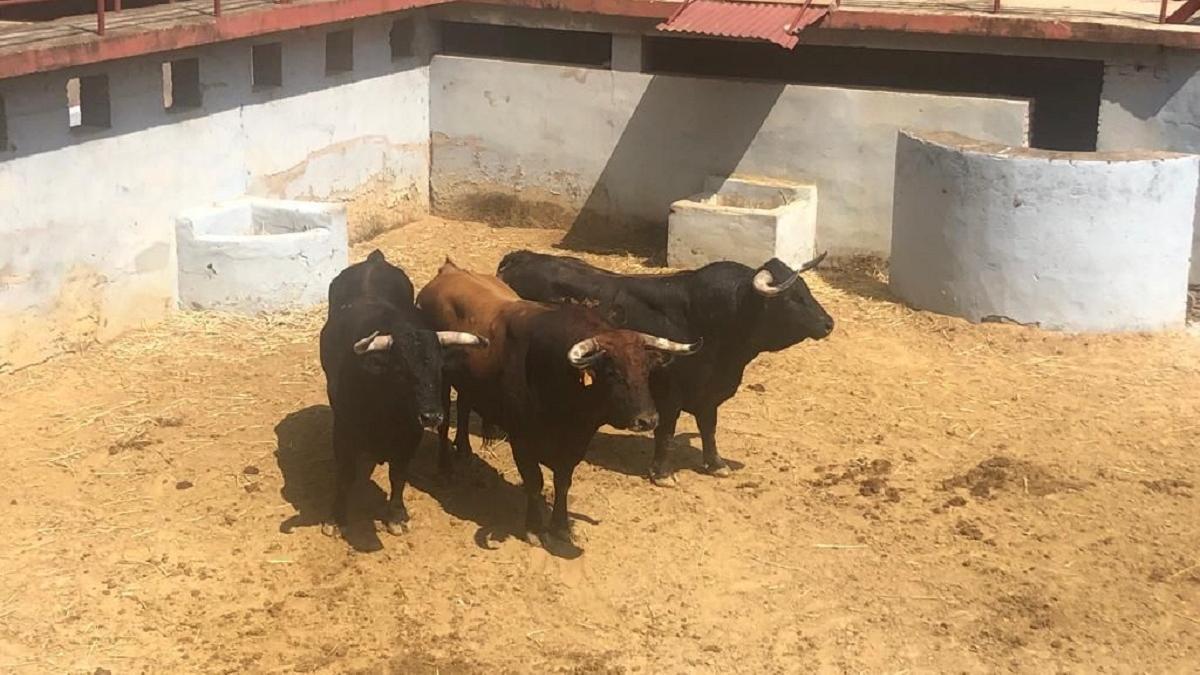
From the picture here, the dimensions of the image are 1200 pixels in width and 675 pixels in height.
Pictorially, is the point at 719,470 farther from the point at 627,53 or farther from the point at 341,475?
the point at 627,53

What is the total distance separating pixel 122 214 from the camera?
12.4m

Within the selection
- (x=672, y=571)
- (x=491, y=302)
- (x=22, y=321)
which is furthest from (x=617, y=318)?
(x=22, y=321)

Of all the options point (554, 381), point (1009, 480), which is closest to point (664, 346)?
point (554, 381)

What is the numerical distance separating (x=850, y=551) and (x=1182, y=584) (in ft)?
5.95

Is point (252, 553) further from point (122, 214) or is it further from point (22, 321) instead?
point (122, 214)

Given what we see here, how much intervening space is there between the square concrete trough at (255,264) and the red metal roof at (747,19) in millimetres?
A: 3698

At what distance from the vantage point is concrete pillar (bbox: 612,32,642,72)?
51.4 ft

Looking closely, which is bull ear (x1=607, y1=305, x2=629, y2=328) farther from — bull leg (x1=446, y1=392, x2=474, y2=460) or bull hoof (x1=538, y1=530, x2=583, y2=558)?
bull hoof (x1=538, y1=530, x2=583, y2=558)

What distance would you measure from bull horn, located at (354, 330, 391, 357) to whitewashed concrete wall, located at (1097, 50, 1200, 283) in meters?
7.99

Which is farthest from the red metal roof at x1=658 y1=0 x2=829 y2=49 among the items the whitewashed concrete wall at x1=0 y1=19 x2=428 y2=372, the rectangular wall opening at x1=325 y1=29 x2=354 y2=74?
the whitewashed concrete wall at x1=0 y1=19 x2=428 y2=372

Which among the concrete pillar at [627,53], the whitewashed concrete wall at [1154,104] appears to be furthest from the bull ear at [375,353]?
the whitewashed concrete wall at [1154,104]

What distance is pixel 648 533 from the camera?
9.25 m

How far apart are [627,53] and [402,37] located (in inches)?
95.0

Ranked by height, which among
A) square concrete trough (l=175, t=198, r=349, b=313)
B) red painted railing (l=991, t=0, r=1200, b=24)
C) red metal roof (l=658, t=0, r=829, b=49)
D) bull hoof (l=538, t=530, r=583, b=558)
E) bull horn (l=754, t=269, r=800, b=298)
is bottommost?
bull hoof (l=538, t=530, r=583, b=558)
